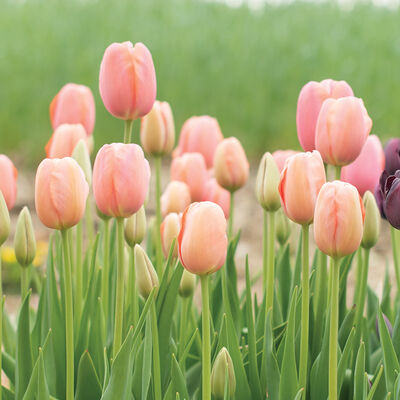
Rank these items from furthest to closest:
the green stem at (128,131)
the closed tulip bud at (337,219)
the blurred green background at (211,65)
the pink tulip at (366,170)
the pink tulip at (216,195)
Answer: the blurred green background at (211,65)
the pink tulip at (216,195)
the pink tulip at (366,170)
the green stem at (128,131)
the closed tulip bud at (337,219)

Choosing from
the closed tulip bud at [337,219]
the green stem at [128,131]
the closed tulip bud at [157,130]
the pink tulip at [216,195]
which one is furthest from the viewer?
the pink tulip at [216,195]

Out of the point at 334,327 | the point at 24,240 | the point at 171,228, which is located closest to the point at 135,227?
the point at 171,228

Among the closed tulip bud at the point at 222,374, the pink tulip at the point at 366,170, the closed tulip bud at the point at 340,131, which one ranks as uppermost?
the closed tulip bud at the point at 340,131

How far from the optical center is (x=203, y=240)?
2.90 feet

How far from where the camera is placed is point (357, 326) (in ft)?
4.07

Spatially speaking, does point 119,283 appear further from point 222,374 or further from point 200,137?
point 200,137

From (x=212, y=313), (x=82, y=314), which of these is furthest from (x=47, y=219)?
(x=212, y=313)

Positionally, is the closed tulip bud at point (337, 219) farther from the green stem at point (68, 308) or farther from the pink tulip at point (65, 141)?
the pink tulip at point (65, 141)

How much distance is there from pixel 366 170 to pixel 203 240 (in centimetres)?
50

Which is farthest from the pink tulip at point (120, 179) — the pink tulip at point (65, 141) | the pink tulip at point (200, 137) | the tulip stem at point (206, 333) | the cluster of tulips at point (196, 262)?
the pink tulip at point (200, 137)

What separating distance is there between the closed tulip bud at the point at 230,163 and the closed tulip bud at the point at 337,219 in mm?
549

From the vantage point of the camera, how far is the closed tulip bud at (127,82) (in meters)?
1.13

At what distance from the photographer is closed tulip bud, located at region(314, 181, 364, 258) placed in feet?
2.81

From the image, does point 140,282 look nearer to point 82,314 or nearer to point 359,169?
point 82,314
